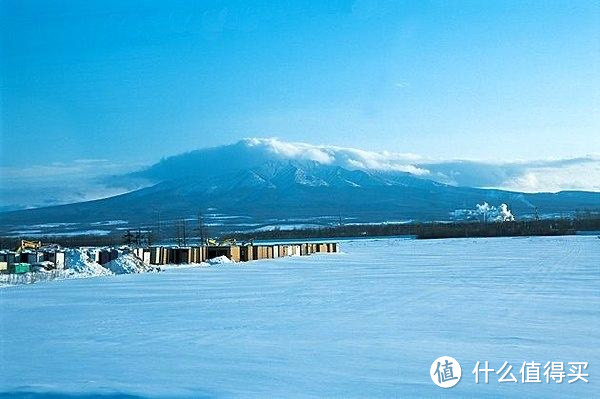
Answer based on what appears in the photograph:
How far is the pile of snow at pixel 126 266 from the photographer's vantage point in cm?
2905

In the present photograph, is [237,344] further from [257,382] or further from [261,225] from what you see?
[261,225]

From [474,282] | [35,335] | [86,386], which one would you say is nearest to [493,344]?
[86,386]

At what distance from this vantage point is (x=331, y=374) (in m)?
8.36

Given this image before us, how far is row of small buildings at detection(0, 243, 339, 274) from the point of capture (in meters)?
30.1

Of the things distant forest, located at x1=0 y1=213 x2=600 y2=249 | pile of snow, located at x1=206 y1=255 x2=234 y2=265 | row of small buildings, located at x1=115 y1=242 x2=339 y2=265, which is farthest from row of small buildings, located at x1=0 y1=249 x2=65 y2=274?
distant forest, located at x1=0 y1=213 x2=600 y2=249

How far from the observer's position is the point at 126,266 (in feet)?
96.2

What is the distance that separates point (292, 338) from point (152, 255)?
91.6 ft

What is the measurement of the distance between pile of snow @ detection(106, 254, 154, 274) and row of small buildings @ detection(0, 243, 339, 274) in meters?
1.99

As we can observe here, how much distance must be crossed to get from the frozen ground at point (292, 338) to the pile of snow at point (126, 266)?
Answer: 9.67m

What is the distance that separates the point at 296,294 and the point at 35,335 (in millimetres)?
7261

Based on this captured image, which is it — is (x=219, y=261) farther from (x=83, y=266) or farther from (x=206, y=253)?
(x=83, y=266)

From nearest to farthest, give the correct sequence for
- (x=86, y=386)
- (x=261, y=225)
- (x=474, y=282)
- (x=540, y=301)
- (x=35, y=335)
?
1. (x=86, y=386)
2. (x=35, y=335)
3. (x=540, y=301)
4. (x=474, y=282)
5. (x=261, y=225)

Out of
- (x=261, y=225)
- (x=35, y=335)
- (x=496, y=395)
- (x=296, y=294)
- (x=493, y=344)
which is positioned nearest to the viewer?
(x=496, y=395)

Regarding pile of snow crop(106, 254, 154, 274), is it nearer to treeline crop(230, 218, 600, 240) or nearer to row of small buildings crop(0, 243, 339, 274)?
row of small buildings crop(0, 243, 339, 274)
